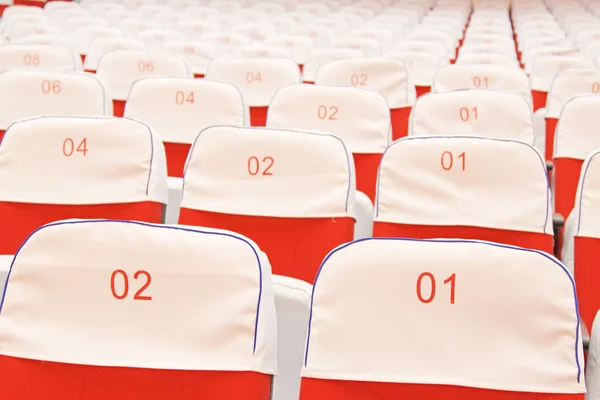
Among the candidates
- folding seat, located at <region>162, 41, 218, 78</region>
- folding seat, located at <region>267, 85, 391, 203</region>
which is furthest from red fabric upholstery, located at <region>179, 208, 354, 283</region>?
folding seat, located at <region>162, 41, 218, 78</region>

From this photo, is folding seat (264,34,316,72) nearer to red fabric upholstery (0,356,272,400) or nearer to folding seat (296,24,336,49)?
folding seat (296,24,336,49)

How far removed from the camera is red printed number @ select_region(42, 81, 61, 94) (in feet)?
8.83

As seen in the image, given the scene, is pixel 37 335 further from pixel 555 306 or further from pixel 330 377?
pixel 555 306

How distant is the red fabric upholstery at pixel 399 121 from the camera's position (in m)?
3.20

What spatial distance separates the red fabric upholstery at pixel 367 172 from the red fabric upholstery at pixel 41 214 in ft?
2.58

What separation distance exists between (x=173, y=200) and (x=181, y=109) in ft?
1.92

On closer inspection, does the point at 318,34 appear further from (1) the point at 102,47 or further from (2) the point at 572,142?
(2) the point at 572,142

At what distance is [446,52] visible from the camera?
4.77 m

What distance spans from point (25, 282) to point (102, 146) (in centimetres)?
75

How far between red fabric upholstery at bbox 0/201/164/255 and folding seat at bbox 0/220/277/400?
613mm

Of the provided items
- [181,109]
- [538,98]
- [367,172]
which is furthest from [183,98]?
[538,98]

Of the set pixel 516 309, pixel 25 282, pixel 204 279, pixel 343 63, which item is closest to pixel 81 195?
pixel 25 282

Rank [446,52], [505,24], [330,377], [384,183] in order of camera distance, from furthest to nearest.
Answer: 1. [505,24]
2. [446,52]
3. [384,183]
4. [330,377]

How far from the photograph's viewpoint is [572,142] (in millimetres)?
2391
